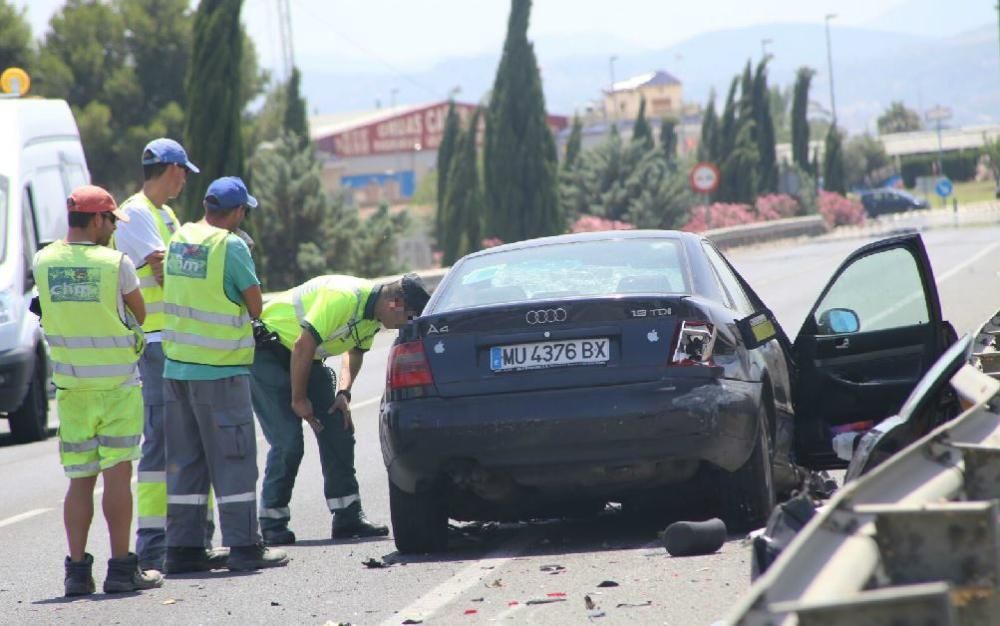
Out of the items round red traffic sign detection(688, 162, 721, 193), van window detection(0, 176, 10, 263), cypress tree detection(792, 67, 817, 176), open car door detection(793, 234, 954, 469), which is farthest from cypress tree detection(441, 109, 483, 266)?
open car door detection(793, 234, 954, 469)

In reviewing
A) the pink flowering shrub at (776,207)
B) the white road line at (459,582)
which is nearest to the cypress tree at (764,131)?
the pink flowering shrub at (776,207)

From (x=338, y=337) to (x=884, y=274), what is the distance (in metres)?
2.66

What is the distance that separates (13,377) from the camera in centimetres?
1492

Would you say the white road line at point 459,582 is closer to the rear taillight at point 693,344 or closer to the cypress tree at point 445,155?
the rear taillight at point 693,344

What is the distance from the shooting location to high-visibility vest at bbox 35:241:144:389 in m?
7.40

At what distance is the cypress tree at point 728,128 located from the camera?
7094cm

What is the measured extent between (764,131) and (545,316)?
2723 inches

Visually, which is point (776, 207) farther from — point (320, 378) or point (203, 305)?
point (203, 305)

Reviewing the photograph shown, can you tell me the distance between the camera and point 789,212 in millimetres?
66625

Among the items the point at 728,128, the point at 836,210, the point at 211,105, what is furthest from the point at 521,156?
the point at 836,210

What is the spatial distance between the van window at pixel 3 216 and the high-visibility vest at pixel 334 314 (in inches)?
277

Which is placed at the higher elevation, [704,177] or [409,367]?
[704,177]

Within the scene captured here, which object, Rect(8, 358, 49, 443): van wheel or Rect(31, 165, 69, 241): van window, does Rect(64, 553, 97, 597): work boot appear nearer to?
Rect(8, 358, 49, 443): van wheel

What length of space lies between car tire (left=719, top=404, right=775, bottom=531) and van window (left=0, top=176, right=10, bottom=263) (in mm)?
9309
